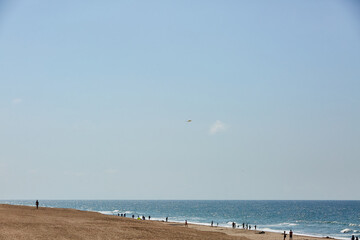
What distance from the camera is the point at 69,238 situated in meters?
35.9

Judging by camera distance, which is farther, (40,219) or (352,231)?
(352,231)

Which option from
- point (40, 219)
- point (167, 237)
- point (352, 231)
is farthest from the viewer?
point (352, 231)

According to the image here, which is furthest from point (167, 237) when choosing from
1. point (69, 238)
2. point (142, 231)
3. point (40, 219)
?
point (40, 219)

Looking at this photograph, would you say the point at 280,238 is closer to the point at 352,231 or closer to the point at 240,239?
the point at 240,239

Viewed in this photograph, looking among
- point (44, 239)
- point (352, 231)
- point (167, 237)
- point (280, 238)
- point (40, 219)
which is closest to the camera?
point (44, 239)

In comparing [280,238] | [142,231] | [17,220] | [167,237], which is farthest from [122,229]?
[280,238]

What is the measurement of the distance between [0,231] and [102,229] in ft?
30.6

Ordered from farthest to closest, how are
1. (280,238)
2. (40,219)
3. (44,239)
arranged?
(280,238) → (40,219) → (44,239)

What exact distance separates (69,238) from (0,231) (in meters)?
5.56

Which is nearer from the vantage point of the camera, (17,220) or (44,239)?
(44,239)

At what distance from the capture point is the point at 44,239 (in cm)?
3459

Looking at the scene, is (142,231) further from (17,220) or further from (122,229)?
(17,220)

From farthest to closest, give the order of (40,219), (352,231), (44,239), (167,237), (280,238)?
1. (352,231)
2. (280,238)
3. (40,219)
4. (167,237)
5. (44,239)

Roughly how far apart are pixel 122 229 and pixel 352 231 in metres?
61.7
